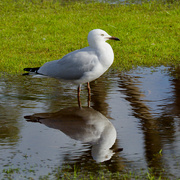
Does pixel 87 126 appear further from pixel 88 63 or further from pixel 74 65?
pixel 74 65

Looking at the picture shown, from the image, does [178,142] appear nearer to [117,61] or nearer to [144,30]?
[117,61]

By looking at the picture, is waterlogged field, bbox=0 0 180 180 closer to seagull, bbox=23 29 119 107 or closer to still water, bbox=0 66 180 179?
still water, bbox=0 66 180 179

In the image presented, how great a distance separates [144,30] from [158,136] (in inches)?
351

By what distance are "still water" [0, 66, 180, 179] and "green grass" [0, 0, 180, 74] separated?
1811mm

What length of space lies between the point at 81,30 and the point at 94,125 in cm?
828

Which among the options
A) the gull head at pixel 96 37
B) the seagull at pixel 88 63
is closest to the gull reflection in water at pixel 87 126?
the seagull at pixel 88 63

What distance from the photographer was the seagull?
8312 mm

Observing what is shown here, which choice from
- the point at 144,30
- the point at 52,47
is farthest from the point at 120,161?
the point at 144,30

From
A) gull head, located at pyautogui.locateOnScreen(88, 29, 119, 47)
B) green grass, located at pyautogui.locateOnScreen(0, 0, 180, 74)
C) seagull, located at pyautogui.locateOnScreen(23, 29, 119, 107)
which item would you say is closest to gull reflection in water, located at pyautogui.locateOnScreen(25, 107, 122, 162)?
seagull, located at pyautogui.locateOnScreen(23, 29, 119, 107)

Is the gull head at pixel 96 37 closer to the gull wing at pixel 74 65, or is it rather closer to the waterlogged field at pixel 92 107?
the gull wing at pixel 74 65

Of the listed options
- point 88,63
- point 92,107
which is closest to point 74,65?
point 88,63

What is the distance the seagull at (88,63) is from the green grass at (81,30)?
265cm

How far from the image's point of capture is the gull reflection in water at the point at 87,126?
6238 millimetres

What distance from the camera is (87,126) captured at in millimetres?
7312
